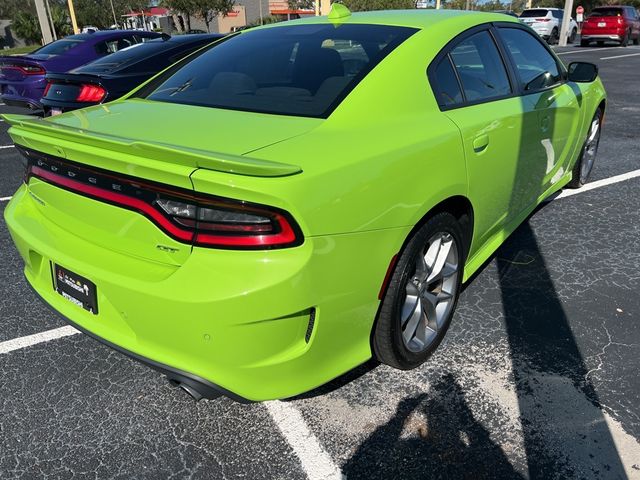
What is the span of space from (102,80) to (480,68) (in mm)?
4639

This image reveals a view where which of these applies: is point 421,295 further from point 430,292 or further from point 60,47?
point 60,47

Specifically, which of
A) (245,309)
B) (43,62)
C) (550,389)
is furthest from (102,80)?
(550,389)

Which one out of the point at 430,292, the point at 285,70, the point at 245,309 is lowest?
the point at 430,292

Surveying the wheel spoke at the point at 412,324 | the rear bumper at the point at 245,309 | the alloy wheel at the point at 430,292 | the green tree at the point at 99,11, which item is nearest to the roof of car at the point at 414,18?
the alloy wheel at the point at 430,292

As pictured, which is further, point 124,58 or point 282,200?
point 124,58

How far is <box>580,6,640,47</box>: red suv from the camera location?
22.6m

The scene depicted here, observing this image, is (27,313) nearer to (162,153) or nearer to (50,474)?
(50,474)

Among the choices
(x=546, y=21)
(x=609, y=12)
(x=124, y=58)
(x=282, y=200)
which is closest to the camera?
(x=282, y=200)

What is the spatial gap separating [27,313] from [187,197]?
1933 mm

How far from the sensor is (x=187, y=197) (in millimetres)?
1638

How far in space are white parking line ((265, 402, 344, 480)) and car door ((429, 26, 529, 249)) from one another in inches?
51.1

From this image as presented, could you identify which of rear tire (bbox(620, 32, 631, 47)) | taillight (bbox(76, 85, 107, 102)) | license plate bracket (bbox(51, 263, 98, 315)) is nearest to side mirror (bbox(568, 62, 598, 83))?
license plate bracket (bbox(51, 263, 98, 315))

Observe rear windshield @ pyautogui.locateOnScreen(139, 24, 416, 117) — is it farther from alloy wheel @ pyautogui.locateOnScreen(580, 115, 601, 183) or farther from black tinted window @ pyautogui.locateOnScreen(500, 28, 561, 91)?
alloy wheel @ pyautogui.locateOnScreen(580, 115, 601, 183)

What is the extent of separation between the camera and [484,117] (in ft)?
8.41
